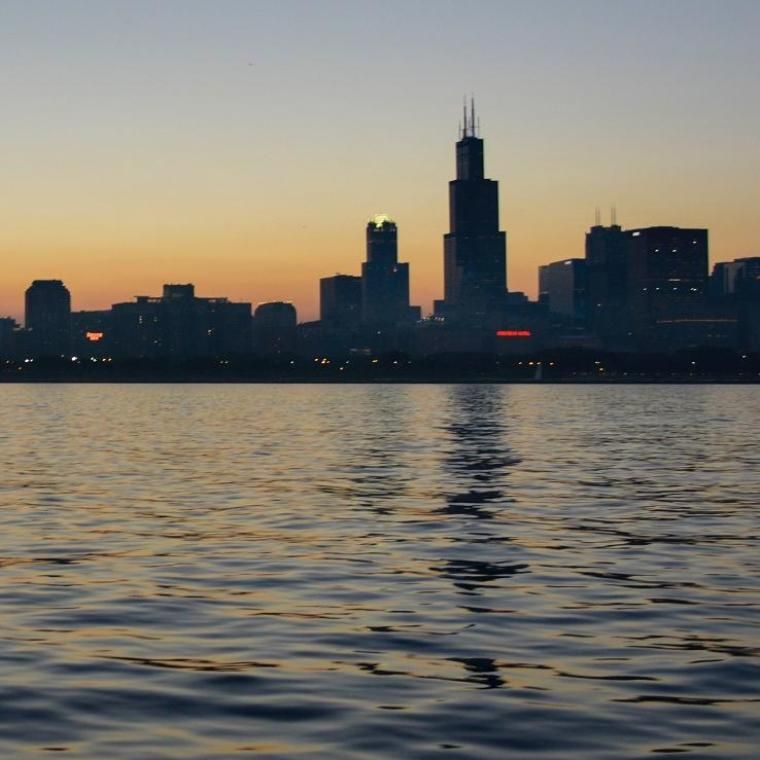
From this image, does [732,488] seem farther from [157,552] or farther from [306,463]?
[157,552]

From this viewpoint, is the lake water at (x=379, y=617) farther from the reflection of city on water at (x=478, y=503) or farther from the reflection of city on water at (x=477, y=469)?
the reflection of city on water at (x=477, y=469)

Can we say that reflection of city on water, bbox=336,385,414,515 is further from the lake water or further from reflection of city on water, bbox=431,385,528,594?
reflection of city on water, bbox=431,385,528,594

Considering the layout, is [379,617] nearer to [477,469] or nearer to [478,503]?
[478,503]

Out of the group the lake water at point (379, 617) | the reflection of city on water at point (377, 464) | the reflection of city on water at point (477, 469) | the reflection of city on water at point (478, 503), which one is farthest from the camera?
Answer: the reflection of city on water at point (377, 464)

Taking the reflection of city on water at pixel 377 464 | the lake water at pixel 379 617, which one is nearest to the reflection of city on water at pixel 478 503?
the lake water at pixel 379 617

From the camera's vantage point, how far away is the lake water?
55.5ft

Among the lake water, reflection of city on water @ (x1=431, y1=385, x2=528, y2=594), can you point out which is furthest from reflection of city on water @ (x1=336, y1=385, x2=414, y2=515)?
reflection of city on water @ (x1=431, y1=385, x2=528, y2=594)

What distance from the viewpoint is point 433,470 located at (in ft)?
211

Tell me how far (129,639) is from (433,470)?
4221 centimetres

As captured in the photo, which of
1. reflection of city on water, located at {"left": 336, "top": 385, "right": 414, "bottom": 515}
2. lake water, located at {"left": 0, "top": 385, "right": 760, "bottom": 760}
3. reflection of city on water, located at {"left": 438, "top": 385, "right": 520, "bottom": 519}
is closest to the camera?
lake water, located at {"left": 0, "top": 385, "right": 760, "bottom": 760}

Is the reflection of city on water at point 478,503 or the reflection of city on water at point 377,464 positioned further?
the reflection of city on water at point 377,464

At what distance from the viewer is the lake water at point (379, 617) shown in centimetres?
1691

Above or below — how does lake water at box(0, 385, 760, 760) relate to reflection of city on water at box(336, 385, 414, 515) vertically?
above

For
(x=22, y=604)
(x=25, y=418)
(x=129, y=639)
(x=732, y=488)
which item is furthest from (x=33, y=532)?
(x=25, y=418)
